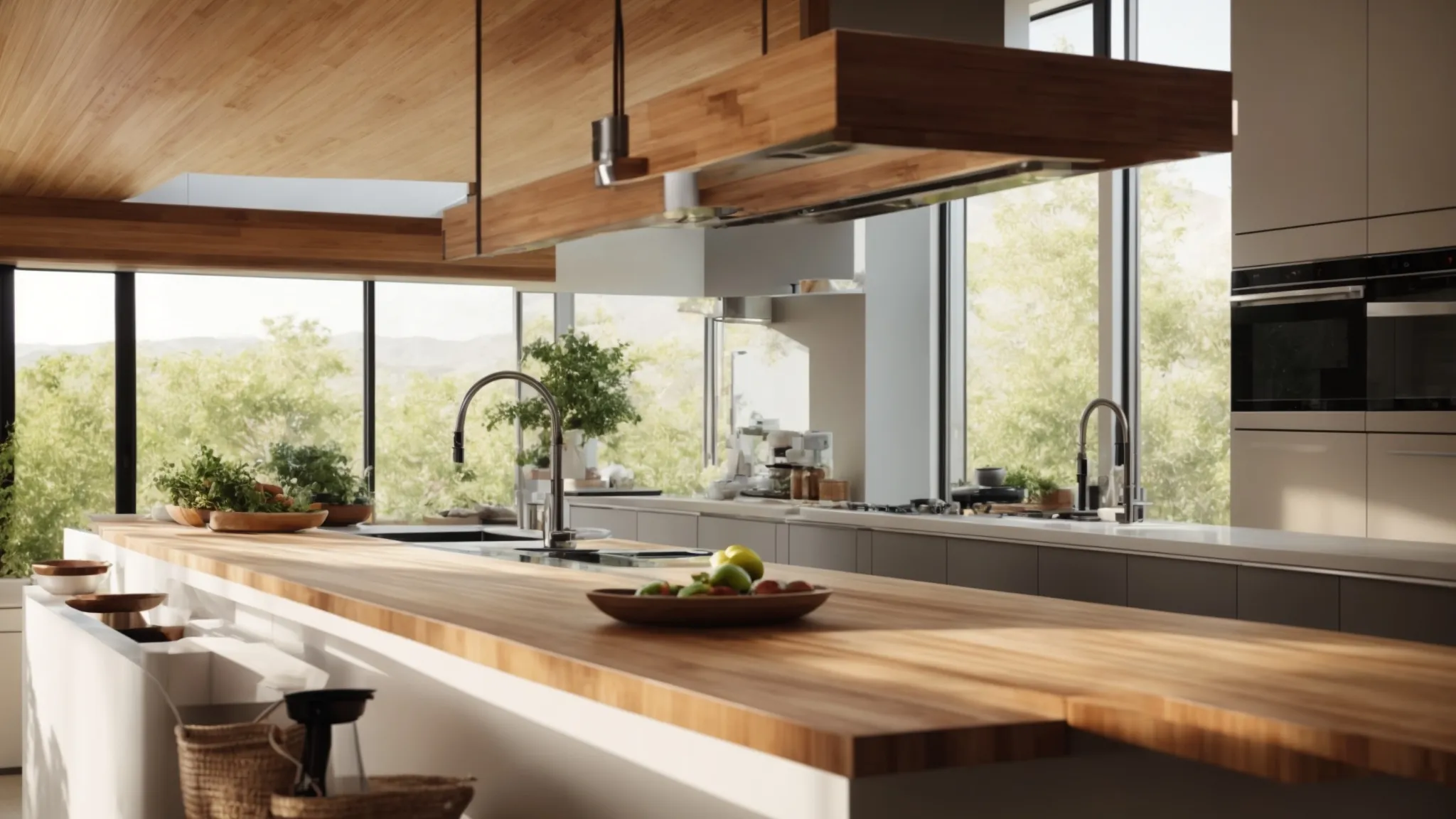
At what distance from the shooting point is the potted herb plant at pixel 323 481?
5.89 meters

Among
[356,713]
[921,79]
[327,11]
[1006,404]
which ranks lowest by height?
[356,713]

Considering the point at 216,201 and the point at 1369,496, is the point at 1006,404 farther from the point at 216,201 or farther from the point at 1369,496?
the point at 216,201

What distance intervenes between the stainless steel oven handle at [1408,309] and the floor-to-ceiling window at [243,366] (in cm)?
597

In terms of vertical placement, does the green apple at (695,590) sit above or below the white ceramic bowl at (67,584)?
above

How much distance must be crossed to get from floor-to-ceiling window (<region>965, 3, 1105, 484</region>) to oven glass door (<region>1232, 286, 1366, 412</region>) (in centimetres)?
185

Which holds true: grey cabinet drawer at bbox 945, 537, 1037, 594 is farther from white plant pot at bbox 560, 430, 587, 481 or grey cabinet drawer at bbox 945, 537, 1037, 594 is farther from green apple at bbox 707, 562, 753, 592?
white plant pot at bbox 560, 430, 587, 481

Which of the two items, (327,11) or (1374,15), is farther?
(1374,15)

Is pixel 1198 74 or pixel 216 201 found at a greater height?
pixel 216 201

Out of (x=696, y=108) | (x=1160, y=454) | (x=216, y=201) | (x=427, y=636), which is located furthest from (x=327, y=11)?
(x=216, y=201)

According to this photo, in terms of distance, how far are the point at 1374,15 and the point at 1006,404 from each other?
3.19 meters

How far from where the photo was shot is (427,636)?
2.72m

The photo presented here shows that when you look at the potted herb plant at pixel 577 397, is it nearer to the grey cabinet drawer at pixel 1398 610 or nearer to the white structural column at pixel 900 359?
the white structural column at pixel 900 359

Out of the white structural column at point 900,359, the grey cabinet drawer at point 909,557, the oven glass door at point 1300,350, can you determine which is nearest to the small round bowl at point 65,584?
the grey cabinet drawer at point 909,557

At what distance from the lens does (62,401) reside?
26.0 feet
